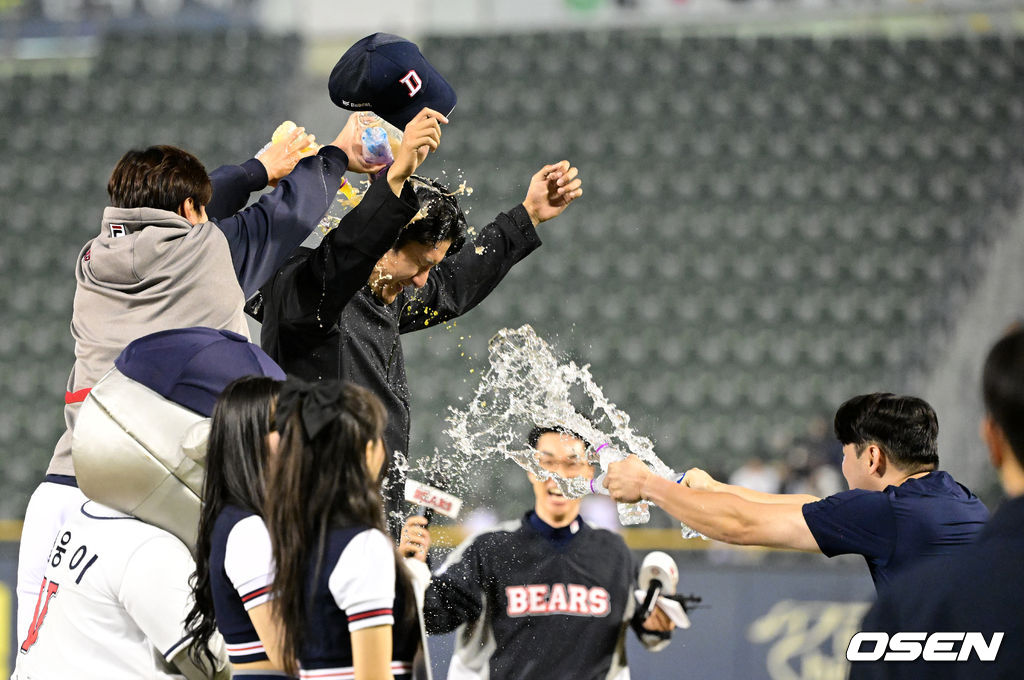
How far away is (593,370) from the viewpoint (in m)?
9.51

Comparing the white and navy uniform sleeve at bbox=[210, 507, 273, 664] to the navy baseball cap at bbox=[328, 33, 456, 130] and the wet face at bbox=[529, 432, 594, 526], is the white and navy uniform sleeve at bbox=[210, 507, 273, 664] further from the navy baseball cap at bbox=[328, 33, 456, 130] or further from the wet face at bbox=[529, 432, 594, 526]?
the wet face at bbox=[529, 432, 594, 526]

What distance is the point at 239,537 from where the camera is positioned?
2141 mm

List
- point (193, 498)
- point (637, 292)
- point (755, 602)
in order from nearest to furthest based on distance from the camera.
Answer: point (193, 498) < point (755, 602) < point (637, 292)

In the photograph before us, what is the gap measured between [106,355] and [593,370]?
6978 mm

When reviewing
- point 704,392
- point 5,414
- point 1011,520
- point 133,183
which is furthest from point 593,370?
point 1011,520

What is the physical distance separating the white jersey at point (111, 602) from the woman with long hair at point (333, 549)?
0.53 metres

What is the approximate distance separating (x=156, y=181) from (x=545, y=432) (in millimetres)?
1641

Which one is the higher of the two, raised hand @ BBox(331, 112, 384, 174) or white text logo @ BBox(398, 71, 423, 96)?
white text logo @ BBox(398, 71, 423, 96)

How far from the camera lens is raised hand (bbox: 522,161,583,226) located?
3842mm

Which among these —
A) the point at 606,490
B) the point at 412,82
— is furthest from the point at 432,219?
the point at 606,490

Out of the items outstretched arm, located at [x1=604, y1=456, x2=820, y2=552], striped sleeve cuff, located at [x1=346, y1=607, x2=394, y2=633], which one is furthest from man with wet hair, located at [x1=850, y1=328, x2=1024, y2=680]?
outstretched arm, located at [x1=604, y1=456, x2=820, y2=552]

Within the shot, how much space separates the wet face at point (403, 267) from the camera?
10.8 ft

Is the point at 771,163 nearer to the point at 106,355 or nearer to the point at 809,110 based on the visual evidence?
the point at 809,110

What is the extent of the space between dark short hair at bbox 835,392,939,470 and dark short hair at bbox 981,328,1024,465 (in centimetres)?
159
